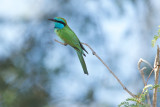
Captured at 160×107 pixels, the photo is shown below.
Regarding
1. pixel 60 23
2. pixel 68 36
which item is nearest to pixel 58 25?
pixel 60 23

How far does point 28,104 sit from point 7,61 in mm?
744

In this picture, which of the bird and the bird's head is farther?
the bird's head

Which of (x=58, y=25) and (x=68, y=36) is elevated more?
(x=58, y=25)

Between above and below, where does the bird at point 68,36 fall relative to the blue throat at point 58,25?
below

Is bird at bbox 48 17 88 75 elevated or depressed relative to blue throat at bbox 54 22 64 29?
depressed

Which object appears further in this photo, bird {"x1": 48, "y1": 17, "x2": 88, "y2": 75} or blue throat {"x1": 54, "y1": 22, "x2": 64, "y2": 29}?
blue throat {"x1": 54, "y1": 22, "x2": 64, "y2": 29}

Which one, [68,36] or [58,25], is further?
[58,25]

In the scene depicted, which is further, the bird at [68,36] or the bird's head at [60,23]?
the bird's head at [60,23]

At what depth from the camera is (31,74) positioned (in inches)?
177

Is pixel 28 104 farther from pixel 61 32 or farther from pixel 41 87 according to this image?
pixel 61 32

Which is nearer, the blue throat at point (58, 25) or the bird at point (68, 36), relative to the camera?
the bird at point (68, 36)

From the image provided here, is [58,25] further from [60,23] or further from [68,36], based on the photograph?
[68,36]

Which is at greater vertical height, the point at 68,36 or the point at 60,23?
the point at 60,23

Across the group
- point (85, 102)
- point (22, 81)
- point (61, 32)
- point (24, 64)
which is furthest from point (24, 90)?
point (61, 32)
